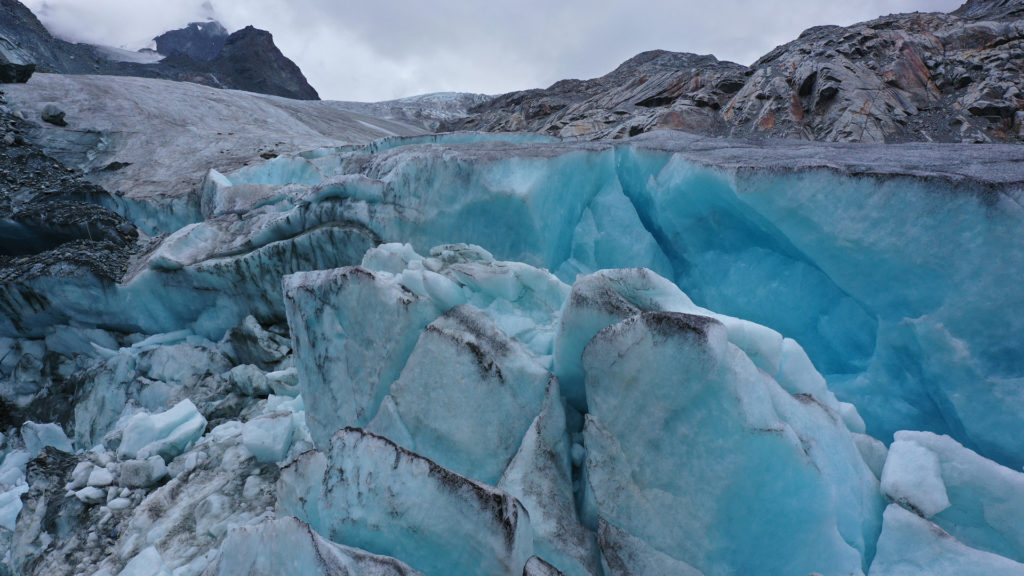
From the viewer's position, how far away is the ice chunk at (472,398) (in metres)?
3.00

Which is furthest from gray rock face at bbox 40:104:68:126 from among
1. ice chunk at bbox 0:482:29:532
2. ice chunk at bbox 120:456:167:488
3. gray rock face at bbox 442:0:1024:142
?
gray rock face at bbox 442:0:1024:142

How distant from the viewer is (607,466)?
8.53ft

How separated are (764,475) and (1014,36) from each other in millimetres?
12583

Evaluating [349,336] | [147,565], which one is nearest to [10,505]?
[147,565]

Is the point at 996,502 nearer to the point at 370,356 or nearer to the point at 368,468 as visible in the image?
the point at 368,468

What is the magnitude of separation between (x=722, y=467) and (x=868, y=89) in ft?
34.2

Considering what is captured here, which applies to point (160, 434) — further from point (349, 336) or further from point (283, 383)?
point (349, 336)

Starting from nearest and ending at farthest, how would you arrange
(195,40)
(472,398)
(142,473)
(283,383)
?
(472,398) → (142,473) → (283,383) → (195,40)

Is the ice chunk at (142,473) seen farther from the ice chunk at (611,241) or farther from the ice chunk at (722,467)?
the ice chunk at (611,241)

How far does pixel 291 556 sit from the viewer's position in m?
1.93

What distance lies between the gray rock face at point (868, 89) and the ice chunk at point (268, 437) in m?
9.79

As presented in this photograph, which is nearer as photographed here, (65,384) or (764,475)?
(764,475)

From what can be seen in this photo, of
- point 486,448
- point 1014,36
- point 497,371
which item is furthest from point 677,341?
point 1014,36

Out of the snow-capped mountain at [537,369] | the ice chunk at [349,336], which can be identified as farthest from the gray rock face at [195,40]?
the ice chunk at [349,336]
